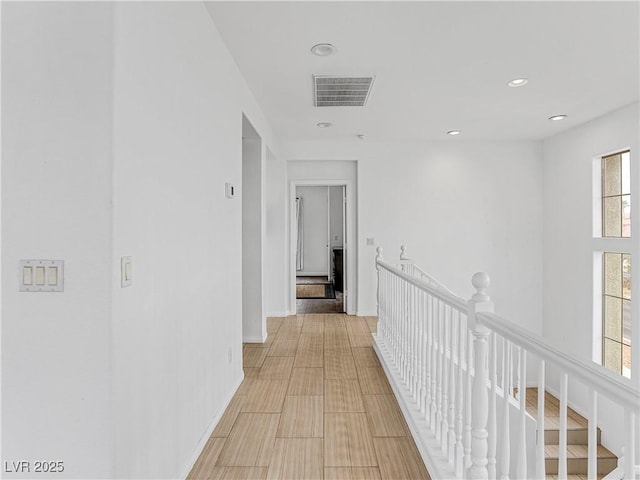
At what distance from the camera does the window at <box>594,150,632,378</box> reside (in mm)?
4398

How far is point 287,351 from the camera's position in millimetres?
4039

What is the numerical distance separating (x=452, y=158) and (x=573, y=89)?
2.20m

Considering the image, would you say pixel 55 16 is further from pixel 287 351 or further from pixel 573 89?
pixel 573 89

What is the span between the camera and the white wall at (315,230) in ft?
34.1

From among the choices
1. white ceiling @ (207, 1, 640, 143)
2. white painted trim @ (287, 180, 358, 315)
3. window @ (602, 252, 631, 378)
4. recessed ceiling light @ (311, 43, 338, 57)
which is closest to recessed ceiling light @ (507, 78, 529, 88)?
white ceiling @ (207, 1, 640, 143)

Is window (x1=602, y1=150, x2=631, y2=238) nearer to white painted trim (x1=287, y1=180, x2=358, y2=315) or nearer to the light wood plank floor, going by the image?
white painted trim (x1=287, y1=180, x2=358, y2=315)

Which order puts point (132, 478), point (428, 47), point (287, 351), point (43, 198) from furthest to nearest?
point (287, 351) < point (428, 47) < point (132, 478) < point (43, 198)

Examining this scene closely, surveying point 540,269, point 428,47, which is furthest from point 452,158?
point 428,47

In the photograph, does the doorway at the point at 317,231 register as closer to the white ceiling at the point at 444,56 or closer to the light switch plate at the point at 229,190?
the white ceiling at the point at 444,56

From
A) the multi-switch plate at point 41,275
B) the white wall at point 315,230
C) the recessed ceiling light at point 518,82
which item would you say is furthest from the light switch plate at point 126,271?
the white wall at point 315,230

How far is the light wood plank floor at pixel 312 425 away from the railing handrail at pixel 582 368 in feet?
3.69

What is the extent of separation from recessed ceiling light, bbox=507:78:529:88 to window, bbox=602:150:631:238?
1.90 metres

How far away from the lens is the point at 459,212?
582 centimetres

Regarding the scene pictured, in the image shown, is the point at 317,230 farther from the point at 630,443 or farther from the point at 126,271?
the point at 630,443
